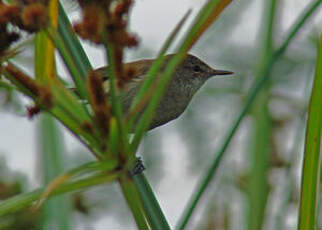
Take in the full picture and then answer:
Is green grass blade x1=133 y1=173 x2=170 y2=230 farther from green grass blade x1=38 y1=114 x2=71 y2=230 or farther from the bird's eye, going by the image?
the bird's eye

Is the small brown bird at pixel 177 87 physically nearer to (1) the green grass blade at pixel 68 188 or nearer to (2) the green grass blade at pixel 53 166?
(2) the green grass blade at pixel 53 166

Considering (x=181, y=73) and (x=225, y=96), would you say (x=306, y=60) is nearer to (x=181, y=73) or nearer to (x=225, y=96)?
(x=225, y=96)

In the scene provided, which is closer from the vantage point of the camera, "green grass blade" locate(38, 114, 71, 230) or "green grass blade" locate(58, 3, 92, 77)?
"green grass blade" locate(58, 3, 92, 77)

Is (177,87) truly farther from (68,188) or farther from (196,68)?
(68,188)

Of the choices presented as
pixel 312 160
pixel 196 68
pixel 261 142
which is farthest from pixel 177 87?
pixel 312 160

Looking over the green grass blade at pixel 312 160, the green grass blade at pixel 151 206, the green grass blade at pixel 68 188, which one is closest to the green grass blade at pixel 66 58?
the green grass blade at pixel 68 188

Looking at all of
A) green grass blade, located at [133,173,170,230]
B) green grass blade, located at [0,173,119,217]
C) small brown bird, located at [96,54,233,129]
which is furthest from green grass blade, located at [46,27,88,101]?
small brown bird, located at [96,54,233,129]
